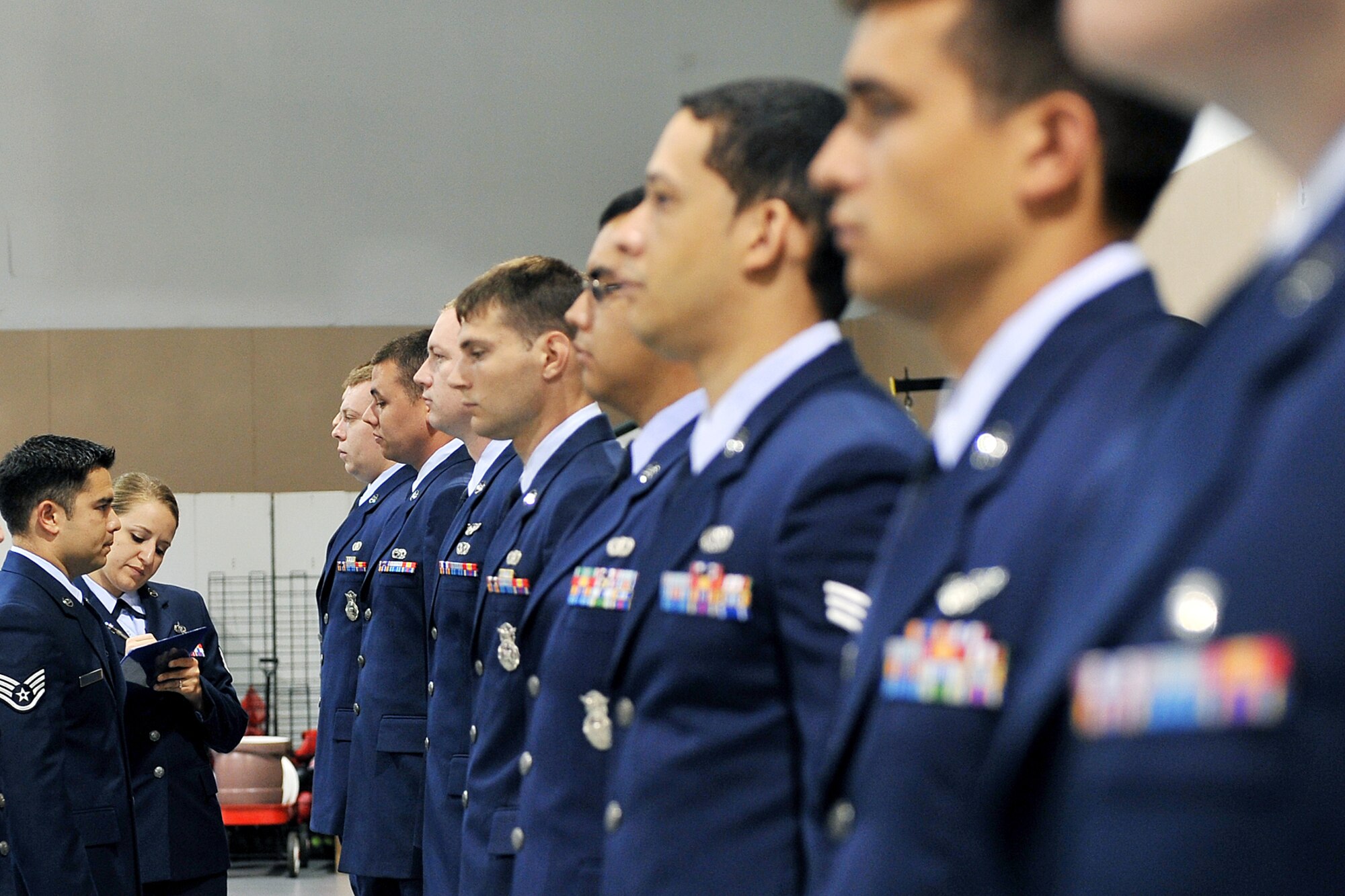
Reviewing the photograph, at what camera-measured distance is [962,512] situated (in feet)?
3.40

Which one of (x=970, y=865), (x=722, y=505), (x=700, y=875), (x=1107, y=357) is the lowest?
(x=700, y=875)

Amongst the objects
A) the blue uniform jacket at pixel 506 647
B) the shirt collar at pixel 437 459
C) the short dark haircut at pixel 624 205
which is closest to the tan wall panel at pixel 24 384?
the shirt collar at pixel 437 459

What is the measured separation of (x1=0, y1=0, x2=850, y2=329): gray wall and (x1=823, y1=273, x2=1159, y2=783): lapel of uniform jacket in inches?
361

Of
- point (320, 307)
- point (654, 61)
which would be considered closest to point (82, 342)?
point (320, 307)

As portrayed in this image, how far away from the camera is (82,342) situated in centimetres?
1022

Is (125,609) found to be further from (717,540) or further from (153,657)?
(717,540)

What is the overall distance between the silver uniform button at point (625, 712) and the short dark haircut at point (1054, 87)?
836mm

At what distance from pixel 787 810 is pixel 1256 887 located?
3.49 feet

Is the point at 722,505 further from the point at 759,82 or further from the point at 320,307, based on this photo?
the point at 320,307

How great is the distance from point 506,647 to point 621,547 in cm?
84

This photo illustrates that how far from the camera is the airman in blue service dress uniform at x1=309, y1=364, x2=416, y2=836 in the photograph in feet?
16.8

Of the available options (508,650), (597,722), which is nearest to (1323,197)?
(597,722)

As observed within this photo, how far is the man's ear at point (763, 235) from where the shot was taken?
192 cm

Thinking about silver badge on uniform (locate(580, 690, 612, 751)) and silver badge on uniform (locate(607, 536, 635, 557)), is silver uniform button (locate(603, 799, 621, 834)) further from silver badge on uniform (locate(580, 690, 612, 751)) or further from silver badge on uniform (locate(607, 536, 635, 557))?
silver badge on uniform (locate(607, 536, 635, 557))
